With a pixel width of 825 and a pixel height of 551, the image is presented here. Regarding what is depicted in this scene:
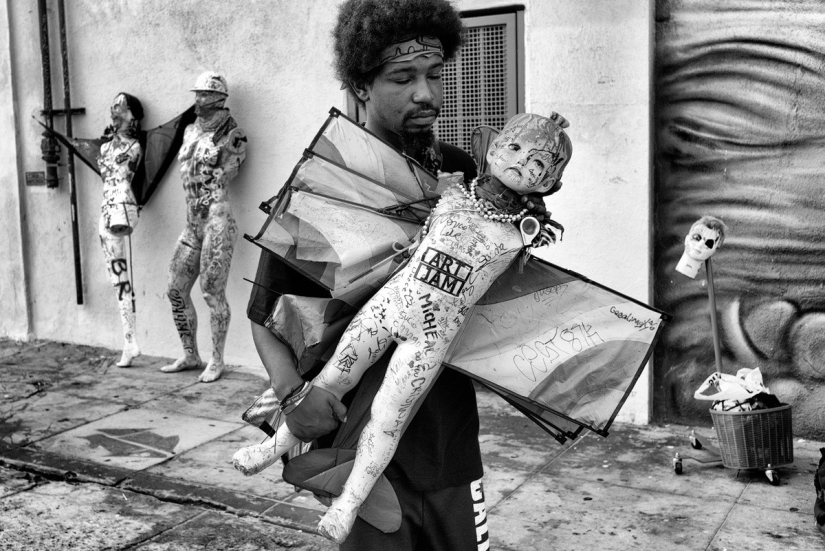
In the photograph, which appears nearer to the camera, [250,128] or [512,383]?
[512,383]

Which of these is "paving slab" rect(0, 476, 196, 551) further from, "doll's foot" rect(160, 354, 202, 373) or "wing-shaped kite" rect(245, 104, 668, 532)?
"wing-shaped kite" rect(245, 104, 668, 532)

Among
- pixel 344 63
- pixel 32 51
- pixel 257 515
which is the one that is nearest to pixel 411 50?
pixel 344 63

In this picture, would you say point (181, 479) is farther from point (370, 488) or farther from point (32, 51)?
point (32, 51)

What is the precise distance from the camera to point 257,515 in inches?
181

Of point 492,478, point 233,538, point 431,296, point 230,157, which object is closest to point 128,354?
point 230,157

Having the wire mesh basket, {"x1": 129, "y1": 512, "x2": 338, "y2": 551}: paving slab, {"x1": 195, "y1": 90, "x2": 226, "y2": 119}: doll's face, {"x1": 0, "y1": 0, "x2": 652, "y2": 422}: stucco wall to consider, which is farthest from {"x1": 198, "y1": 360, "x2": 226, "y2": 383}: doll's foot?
the wire mesh basket

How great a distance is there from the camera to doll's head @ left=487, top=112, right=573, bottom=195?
2189 millimetres

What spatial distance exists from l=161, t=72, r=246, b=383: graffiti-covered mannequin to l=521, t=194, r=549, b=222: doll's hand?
→ 5.08 metres

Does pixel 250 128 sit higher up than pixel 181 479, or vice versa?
pixel 250 128

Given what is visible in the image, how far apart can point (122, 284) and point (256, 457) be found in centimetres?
570

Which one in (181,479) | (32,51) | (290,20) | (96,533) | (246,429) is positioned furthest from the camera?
(32,51)

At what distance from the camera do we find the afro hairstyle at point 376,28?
7.60 ft

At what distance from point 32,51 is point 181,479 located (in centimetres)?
503

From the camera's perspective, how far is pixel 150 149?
7.58 m
